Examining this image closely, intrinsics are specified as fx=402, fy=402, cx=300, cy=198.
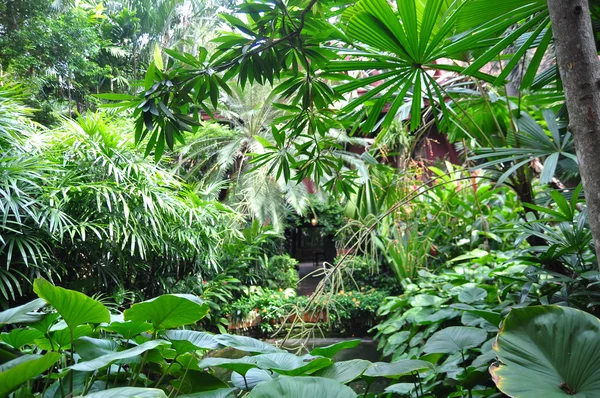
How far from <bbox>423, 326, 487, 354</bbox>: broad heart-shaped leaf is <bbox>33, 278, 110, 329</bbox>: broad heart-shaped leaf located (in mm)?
973

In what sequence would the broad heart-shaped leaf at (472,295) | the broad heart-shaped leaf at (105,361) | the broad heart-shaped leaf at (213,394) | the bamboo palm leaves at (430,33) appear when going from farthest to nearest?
the broad heart-shaped leaf at (472,295)
the bamboo palm leaves at (430,33)
the broad heart-shaped leaf at (213,394)
the broad heart-shaped leaf at (105,361)

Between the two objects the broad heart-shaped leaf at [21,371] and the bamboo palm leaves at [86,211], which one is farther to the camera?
the bamboo palm leaves at [86,211]

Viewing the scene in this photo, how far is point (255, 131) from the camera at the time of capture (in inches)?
279

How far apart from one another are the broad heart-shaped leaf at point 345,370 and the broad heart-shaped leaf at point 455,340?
346 mm

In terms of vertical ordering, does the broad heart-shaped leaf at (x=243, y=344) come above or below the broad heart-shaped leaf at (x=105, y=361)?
below

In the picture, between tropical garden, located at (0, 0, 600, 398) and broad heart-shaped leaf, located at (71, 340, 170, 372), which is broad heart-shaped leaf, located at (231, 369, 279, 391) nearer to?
tropical garden, located at (0, 0, 600, 398)

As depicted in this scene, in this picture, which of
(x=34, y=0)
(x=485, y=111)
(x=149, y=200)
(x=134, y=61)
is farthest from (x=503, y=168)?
(x=134, y=61)

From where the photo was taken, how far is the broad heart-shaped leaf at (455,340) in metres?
1.29

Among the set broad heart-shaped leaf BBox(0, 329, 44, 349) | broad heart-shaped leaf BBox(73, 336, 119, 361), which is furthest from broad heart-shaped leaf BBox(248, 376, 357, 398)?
broad heart-shaped leaf BBox(0, 329, 44, 349)

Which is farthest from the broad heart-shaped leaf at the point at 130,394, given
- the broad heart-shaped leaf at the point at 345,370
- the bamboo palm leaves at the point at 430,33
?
the bamboo palm leaves at the point at 430,33

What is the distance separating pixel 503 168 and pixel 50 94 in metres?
7.44

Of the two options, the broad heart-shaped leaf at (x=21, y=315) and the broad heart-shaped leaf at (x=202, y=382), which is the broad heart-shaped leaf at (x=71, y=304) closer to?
the broad heart-shaped leaf at (x=21, y=315)

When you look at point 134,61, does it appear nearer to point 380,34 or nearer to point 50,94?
point 50,94

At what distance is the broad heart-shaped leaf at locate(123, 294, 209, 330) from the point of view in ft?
3.33
